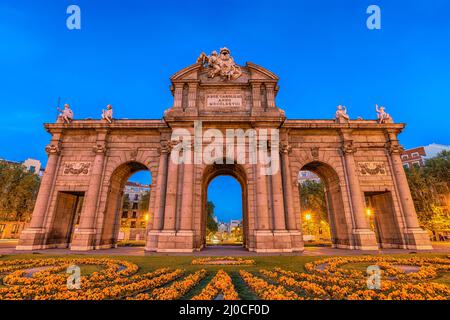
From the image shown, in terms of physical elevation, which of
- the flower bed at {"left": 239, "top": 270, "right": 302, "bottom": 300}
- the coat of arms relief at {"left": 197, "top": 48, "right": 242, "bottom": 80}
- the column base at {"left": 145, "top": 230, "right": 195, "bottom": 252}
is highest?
the coat of arms relief at {"left": 197, "top": 48, "right": 242, "bottom": 80}

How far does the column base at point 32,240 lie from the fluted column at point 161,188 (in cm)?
1024

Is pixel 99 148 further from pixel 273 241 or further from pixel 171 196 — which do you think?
pixel 273 241

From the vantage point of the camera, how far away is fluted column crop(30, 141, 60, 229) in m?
19.8

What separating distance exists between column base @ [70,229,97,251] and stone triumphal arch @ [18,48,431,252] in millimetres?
82

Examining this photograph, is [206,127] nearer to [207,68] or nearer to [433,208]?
[207,68]

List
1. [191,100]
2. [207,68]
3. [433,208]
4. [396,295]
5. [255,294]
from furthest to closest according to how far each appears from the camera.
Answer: [433,208] < [207,68] < [191,100] < [255,294] < [396,295]

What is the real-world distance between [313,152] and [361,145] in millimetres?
4970

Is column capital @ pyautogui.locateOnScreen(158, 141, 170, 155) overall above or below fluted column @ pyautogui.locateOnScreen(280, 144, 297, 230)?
above

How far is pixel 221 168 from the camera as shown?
24.1 metres

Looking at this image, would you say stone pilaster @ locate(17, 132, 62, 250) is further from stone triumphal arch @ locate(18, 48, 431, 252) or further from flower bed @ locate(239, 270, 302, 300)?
flower bed @ locate(239, 270, 302, 300)

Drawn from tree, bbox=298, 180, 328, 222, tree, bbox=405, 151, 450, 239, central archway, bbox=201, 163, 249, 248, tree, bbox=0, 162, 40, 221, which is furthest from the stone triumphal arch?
tree, bbox=0, 162, 40, 221

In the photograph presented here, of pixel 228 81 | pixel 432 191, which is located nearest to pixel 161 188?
pixel 228 81
